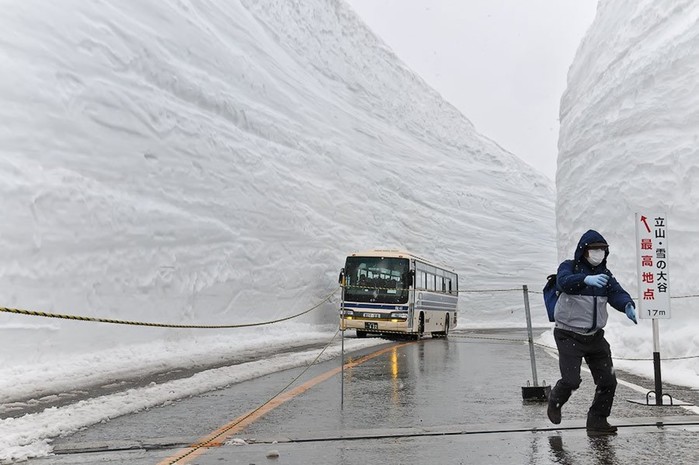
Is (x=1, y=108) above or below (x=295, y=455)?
above

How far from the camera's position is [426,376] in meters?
9.71

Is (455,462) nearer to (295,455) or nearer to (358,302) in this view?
(295,455)

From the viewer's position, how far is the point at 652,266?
732 cm

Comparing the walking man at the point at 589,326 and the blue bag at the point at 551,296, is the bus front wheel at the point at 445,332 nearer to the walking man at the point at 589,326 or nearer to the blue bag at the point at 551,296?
the blue bag at the point at 551,296

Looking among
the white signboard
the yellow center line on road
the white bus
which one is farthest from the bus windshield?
the white signboard

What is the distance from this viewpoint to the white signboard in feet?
23.7

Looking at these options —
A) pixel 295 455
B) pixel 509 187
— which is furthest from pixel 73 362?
pixel 509 187

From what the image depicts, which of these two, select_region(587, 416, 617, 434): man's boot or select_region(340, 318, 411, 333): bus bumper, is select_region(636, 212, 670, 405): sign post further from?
select_region(340, 318, 411, 333): bus bumper

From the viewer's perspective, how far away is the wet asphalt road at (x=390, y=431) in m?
4.37

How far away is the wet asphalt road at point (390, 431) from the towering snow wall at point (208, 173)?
6.40 m

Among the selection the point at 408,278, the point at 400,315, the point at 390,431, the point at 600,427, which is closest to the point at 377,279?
the point at 408,278


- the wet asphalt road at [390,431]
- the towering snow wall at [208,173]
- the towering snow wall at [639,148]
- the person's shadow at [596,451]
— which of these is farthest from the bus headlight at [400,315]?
the person's shadow at [596,451]

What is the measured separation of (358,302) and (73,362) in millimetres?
11349

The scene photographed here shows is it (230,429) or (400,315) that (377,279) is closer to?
(400,315)
